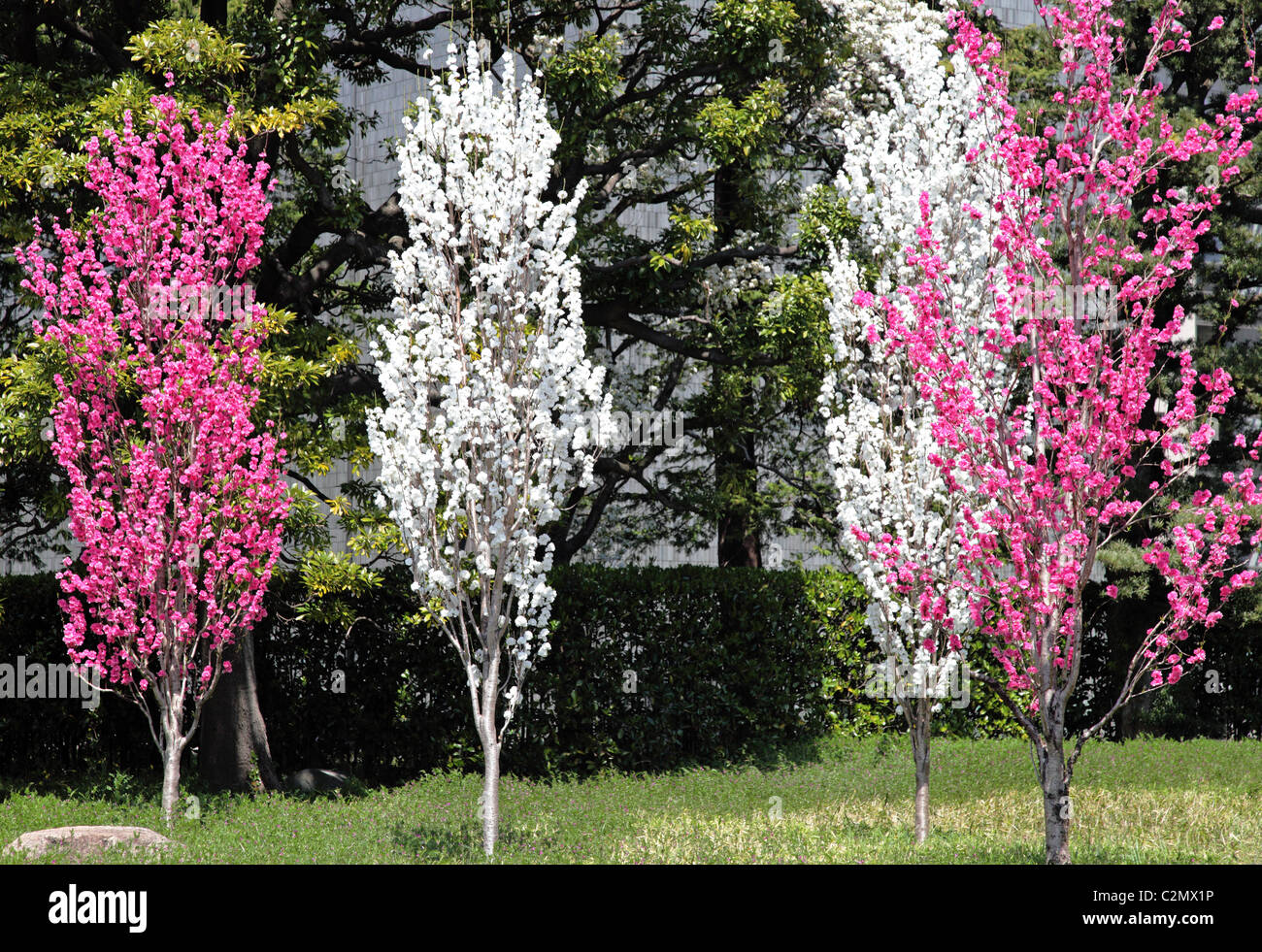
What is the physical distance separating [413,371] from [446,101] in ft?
6.47

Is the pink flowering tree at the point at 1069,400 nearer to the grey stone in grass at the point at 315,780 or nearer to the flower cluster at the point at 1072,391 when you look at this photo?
the flower cluster at the point at 1072,391

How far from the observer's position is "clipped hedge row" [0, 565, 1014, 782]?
12148mm

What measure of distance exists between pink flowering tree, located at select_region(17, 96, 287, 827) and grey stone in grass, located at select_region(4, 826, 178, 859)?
3.08 ft

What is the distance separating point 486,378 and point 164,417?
3076mm

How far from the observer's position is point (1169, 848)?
8297mm

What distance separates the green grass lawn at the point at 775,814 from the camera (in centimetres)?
823

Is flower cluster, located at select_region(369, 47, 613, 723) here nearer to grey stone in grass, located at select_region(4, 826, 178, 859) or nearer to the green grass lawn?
the green grass lawn

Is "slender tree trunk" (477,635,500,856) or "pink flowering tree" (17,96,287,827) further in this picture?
"pink flowering tree" (17,96,287,827)

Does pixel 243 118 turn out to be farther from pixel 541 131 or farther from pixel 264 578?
A: pixel 264 578

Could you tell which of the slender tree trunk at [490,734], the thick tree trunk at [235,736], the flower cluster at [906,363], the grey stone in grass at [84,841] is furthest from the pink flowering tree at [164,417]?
the flower cluster at [906,363]

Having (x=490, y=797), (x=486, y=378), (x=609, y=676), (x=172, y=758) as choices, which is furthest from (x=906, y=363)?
(x=172, y=758)

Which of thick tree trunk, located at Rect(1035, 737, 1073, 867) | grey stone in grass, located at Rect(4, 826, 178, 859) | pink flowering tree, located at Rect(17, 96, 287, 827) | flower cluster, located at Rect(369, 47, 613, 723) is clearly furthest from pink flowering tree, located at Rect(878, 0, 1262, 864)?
grey stone in grass, located at Rect(4, 826, 178, 859)

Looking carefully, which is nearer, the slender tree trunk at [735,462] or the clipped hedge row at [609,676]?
the clipped hedge row at [609,676]

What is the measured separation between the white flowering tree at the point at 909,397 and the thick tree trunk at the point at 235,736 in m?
6.24
